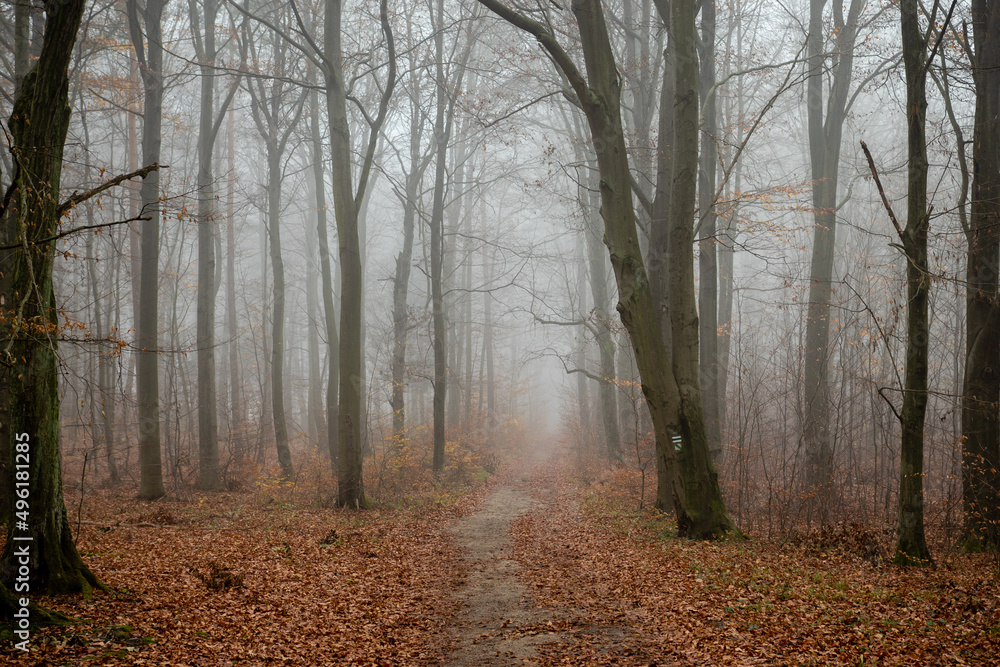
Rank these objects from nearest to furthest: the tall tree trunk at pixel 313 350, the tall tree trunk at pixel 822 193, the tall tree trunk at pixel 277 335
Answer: the tall tree trunk at pixel 822 193, the tall tree trunk at pixel 277 335, the tall tree trunk at pixel 313 350

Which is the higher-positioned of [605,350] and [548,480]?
[605,350]

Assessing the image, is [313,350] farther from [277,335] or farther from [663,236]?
[663,236]

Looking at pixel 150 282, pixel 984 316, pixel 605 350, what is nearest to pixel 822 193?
pixel 984 316

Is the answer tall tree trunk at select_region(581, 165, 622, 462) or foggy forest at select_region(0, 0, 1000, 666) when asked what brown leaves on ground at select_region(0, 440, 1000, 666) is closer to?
foggy forest at select_region(0, 0, 1000, 666)

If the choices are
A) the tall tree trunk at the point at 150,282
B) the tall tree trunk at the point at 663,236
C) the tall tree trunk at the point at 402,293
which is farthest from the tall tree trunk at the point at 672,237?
the tall tree trunk at the point at 402,293

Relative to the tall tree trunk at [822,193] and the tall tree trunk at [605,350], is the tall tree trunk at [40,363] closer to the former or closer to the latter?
the tall tree trunk at [822,193]

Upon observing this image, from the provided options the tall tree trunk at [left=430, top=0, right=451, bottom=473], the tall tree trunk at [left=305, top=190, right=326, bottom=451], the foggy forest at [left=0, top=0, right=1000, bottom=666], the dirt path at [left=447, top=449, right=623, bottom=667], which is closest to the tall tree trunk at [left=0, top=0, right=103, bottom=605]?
the foggy forest at [left=0, top=0, right=1000, bottom=666]

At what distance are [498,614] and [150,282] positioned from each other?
933 centimetres

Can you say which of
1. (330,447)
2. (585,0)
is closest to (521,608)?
(585,0)

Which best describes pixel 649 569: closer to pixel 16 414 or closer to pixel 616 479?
pixel 16 414

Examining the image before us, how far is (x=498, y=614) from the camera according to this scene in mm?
5934

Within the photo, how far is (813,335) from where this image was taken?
486 inches

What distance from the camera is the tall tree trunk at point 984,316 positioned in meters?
7.52

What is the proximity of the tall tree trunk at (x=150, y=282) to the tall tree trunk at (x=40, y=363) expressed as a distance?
6.69 meters
